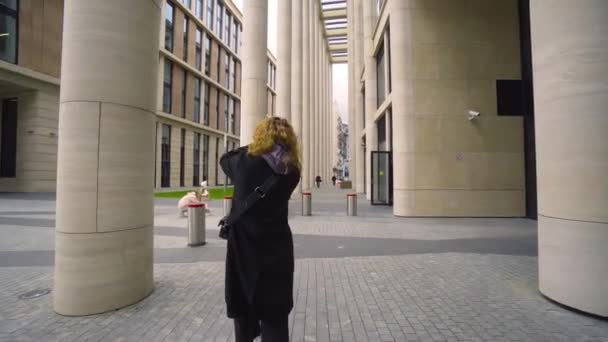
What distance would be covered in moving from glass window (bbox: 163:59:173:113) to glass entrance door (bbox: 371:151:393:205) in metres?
25.6

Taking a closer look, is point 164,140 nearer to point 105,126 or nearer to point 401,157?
point 401,157

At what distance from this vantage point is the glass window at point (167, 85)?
110ft

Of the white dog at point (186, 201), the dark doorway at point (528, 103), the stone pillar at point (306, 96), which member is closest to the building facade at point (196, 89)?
the stone pillar at point (306, 96)

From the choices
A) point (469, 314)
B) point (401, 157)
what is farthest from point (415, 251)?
point (401, 157)

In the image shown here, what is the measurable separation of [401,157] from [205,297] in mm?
10031

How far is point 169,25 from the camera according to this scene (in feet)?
110

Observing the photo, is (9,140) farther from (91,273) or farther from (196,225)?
(91,273)

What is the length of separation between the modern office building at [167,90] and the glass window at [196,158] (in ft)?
0.41

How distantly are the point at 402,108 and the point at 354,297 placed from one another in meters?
9.77

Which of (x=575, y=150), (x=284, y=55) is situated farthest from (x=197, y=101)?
(x=575, y=150)

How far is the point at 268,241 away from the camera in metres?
2.23

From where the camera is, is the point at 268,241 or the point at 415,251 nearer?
the point at 268,241

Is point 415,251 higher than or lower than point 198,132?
lower

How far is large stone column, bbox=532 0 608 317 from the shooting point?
3713mm
